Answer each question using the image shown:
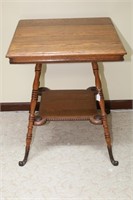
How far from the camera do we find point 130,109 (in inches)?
75.3

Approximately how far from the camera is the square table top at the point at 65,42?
116 cm

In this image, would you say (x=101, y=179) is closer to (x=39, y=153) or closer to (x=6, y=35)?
(x=39, y=153)

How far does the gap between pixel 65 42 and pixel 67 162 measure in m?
0.61

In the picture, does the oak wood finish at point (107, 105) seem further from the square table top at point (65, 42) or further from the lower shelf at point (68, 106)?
the square table top at point (65, 42)

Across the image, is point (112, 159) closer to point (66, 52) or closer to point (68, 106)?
point (68, 106)

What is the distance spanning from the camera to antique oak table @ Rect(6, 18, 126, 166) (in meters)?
1.17

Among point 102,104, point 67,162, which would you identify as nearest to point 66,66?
point 102,104

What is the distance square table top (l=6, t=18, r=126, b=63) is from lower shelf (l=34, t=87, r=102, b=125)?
35cm

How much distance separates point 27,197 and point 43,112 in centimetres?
42

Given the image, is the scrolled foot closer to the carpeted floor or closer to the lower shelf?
the carpeted floor

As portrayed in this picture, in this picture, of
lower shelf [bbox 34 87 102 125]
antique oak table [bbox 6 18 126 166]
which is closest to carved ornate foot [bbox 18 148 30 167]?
antique oak table [bbox 6 18 126 166]

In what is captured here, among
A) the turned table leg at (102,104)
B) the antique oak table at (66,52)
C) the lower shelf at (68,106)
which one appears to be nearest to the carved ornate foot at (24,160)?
the antique oak table at (66,52)

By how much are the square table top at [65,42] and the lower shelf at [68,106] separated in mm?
345

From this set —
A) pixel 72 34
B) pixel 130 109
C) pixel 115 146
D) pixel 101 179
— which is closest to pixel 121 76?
pixel 130 109
